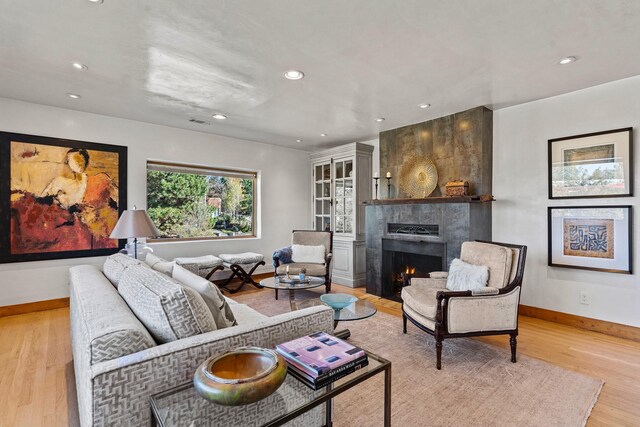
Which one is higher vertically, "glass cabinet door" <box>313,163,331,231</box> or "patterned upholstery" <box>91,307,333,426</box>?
"glass cabinet door" <box>313,163,331,231</box>

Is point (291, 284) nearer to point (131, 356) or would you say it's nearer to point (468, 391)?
point (468, 391)

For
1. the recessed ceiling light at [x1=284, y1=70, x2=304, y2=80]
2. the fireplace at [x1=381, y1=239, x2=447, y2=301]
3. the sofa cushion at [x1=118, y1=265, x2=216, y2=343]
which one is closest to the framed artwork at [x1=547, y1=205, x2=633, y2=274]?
the fireplace at [x1=381, y1=239, x2=447, y2=301]

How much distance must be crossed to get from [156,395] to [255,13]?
209 centimetres

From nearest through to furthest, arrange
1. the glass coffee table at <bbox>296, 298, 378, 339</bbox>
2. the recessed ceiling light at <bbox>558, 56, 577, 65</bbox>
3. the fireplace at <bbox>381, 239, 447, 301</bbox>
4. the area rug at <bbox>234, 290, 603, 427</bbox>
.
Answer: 1. the area rug at <bbox>234, 290, 603, 427</bbox>
2. the glass coffee table at <bbox>296, 298, 378, 339</bbox>
3. the recessed ceiling light at <bbox>558, 56, 577, 65</bbox>
4. the fireplace at <bbox>381, 239, 447, 301</bbox>

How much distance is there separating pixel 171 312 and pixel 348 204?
410 cm

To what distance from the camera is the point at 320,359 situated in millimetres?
1200

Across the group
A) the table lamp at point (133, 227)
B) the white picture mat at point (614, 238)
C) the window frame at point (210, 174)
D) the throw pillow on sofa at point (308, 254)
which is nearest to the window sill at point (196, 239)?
the window frame at point (210, 174)

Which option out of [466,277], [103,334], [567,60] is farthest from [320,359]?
[567,60]

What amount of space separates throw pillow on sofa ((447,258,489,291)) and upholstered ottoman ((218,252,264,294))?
9.43 ft

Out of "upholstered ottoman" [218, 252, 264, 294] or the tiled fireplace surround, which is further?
"upholstered ottoman" [218, 252, 264, 294]

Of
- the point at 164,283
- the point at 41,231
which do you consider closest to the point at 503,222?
the point at 164,283

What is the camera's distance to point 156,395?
1.05 meters

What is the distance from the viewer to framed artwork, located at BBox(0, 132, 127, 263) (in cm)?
345

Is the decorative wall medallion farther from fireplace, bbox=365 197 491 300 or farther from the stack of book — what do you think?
the stack of book
